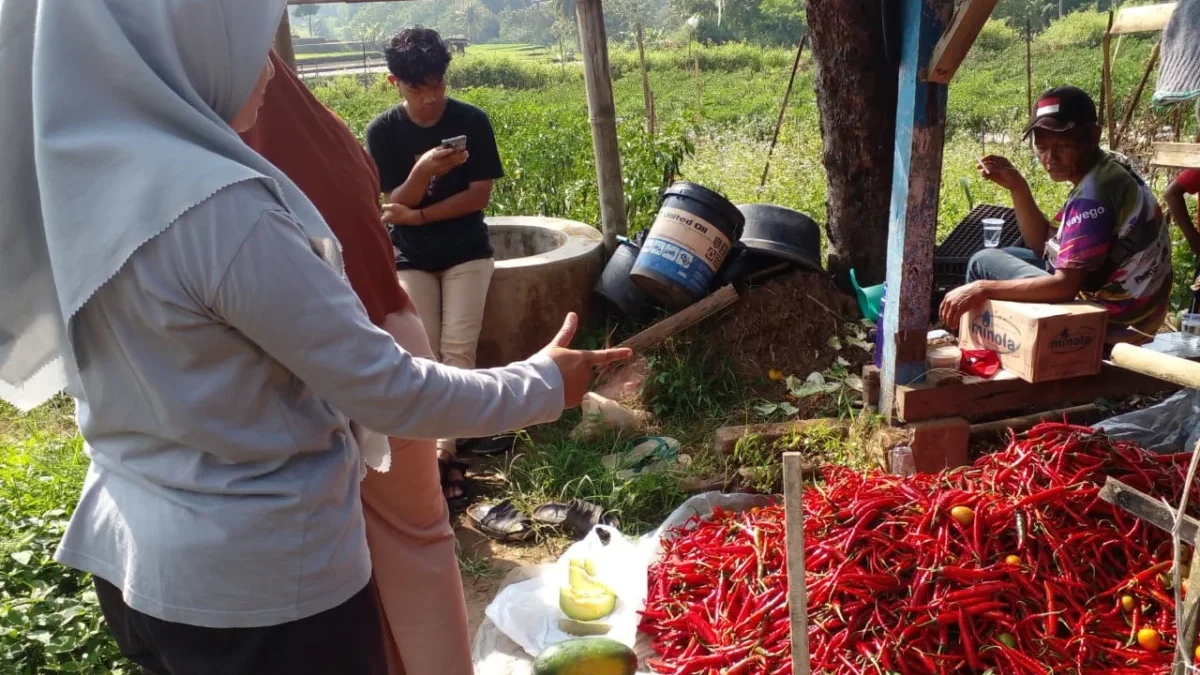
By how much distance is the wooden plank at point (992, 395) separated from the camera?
3.66 metres

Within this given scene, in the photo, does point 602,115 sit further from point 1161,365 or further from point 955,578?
point 1161,365

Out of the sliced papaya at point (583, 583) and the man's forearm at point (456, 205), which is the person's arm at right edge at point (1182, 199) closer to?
the man's forearm at point (456, 205)

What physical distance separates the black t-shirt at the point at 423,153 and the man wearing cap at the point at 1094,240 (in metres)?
2.24

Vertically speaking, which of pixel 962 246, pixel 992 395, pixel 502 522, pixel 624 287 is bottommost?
pixel 502 522

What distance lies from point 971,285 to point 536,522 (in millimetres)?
2137

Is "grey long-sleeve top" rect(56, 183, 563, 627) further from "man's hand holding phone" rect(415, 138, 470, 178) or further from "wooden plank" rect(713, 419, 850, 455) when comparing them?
"wooden plank" rect(713, 419, 850, 455)

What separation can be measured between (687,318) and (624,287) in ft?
1.64

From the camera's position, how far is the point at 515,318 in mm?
5141

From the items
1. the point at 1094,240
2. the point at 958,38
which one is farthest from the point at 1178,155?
the point at 958,38

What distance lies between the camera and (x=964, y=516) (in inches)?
114

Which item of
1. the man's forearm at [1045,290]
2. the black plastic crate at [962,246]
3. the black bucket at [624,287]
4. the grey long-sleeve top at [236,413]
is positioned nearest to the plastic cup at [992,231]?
the black plastic crate at [962,246]

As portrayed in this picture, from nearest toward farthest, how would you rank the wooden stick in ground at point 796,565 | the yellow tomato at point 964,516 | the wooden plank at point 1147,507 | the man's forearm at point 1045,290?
the wooden stick in ground at point 796,565
the wooden plank at point 1147,507
the yellow tomato at point 964,516
the man's forearm at point 1045,290

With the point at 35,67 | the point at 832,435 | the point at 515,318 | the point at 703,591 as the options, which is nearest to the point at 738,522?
the point at 703,591

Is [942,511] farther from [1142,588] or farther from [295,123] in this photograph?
[295,123]
